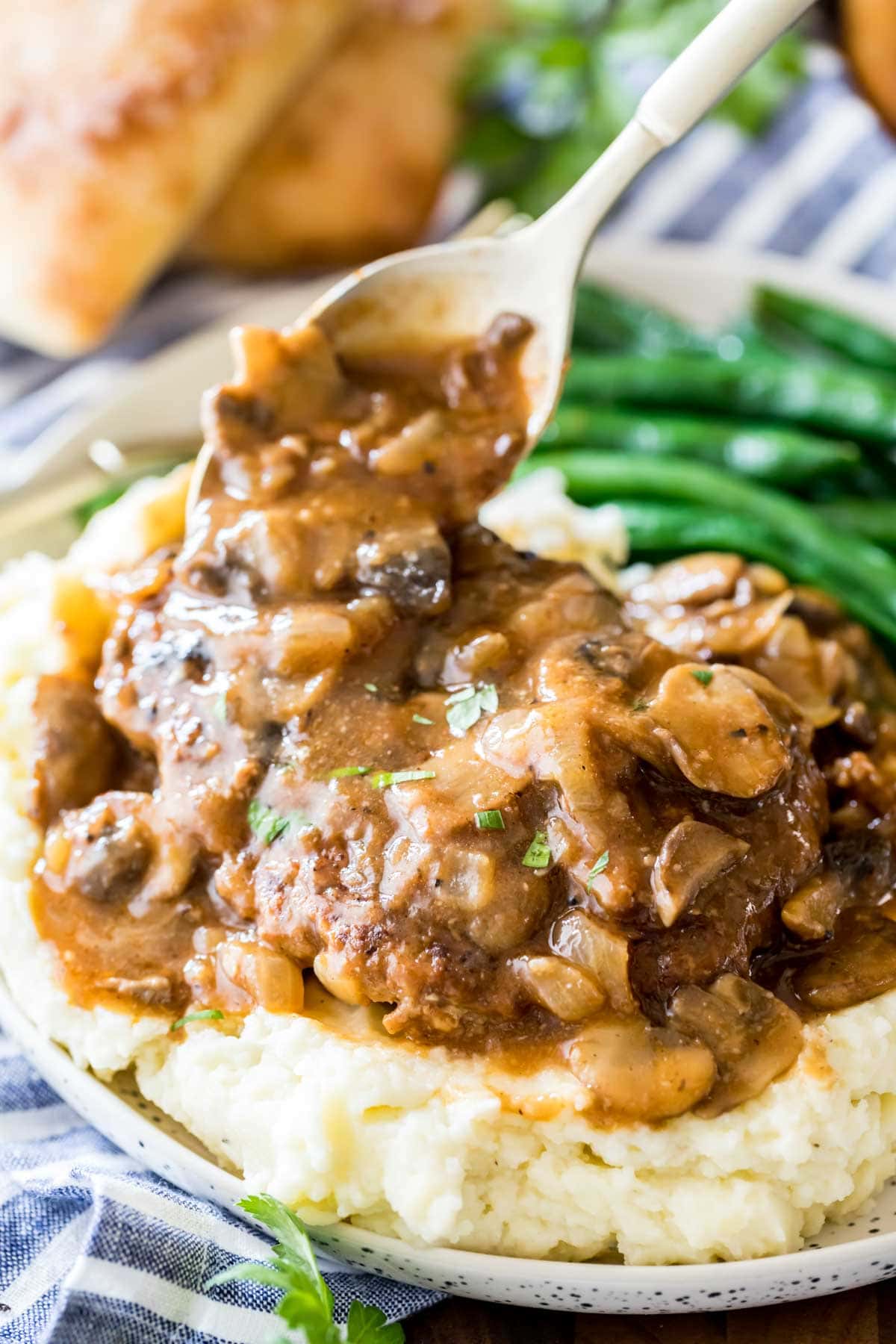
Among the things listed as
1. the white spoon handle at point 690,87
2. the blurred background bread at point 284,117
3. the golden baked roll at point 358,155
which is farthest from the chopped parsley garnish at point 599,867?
the golden baked roll at point 358,155

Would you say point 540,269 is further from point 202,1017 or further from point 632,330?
point 202,1017

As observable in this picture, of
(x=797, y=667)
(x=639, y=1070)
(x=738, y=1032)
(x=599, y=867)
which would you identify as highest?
(x=599, y=867)

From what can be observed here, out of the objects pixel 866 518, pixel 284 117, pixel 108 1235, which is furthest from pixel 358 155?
pixel 108 1235

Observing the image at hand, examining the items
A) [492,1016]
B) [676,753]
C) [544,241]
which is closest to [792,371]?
→ [544,241]

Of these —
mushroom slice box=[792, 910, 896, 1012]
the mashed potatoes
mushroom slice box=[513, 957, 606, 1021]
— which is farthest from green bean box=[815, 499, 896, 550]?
mushroom slice box=[513, 957, 606, 1021]

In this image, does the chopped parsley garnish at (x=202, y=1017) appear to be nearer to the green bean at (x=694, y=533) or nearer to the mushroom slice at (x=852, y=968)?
the mushroom slice at (x=852, y=968)

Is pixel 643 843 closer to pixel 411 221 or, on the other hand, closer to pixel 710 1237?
pixel 710 1237
